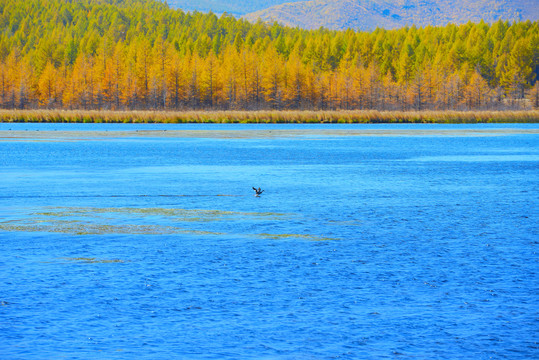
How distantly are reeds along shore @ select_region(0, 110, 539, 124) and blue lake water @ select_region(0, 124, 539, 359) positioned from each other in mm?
47430

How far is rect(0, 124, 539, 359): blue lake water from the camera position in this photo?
24.8 ft

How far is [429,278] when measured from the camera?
10094 millimetres

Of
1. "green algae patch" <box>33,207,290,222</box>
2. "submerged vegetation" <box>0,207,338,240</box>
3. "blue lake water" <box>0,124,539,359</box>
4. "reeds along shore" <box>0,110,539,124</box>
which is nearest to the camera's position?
"blue lake water" <box>0,124,539,359</box>

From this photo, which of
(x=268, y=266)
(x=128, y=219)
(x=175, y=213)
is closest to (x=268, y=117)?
(x=175, y=213)

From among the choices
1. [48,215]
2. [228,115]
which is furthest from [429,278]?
[228,115]

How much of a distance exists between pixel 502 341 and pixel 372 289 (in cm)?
227

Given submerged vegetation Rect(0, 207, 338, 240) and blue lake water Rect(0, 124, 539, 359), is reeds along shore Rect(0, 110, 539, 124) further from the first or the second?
submerged vegetation Rect(0, 207, 338, 240)

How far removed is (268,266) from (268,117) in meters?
61.8

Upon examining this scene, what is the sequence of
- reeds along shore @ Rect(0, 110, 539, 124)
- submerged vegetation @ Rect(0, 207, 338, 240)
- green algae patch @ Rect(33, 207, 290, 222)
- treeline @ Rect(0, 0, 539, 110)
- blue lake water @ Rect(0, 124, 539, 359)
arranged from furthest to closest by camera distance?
1. treeline @ Rect(0, 0, 539, 110)
2. reeds along shore @ Rect(0, 110, 539, 124)
3. green algae patch @ Rect(33, 207, 290, 222)
4. submerged vegetation @ Rect(0, 207, 338, 240)
5. blue lake water @ Rect(0, 124, 539, 359)

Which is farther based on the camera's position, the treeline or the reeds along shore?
the treeline

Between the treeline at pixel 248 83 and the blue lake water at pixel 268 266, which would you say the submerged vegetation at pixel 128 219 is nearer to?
the blue lake water at pixel 268 266

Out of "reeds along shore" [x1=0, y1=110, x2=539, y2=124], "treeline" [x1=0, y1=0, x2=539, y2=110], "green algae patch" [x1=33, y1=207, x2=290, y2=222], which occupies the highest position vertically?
"treeline" [x1=0, y1=0, x2=539, y2=110]

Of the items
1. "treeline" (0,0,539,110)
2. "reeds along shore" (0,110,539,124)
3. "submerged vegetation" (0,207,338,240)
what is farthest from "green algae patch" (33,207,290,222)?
"treeline" (0,0,539,110)

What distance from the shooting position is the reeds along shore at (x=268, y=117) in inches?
2771
